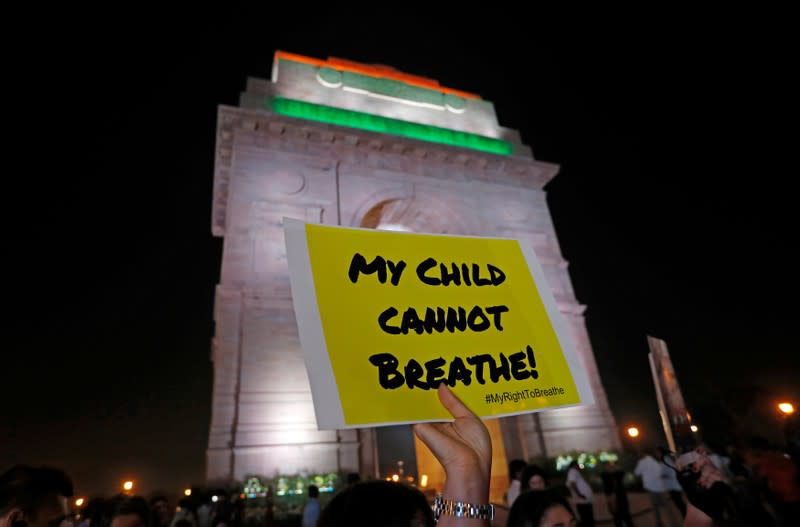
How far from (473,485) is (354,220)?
586 inches

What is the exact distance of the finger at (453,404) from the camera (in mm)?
1798

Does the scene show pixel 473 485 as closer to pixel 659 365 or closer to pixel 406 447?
pixel 659 365

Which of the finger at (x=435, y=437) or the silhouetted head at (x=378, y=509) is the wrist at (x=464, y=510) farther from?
the finger at (x=435, y=437)

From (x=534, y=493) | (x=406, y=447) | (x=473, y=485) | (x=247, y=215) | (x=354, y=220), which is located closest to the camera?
(x=473, y=485)

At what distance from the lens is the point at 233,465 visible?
1098 cm

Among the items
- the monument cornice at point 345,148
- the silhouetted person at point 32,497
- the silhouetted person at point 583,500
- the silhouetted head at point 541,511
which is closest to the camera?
the silhouetted person at point 32,497

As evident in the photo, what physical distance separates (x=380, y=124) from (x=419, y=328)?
1920 cm

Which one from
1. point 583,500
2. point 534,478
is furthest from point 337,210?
point 534,478

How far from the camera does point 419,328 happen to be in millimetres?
2105

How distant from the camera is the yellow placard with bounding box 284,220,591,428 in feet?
5.99

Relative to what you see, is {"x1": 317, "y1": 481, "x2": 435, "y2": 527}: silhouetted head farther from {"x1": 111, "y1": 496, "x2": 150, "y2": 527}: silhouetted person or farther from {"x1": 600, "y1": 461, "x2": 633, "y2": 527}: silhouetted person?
{"x1": 600, "y1": 461, "x2": 633, "y2": 527}: silhouetted person

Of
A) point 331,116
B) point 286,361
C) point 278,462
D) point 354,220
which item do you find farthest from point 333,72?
point 278,462

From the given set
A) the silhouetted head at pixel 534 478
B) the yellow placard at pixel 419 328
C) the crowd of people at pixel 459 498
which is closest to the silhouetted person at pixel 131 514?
the crowd of people at pixel 459 498

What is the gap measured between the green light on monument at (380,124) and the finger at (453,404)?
17921mm
